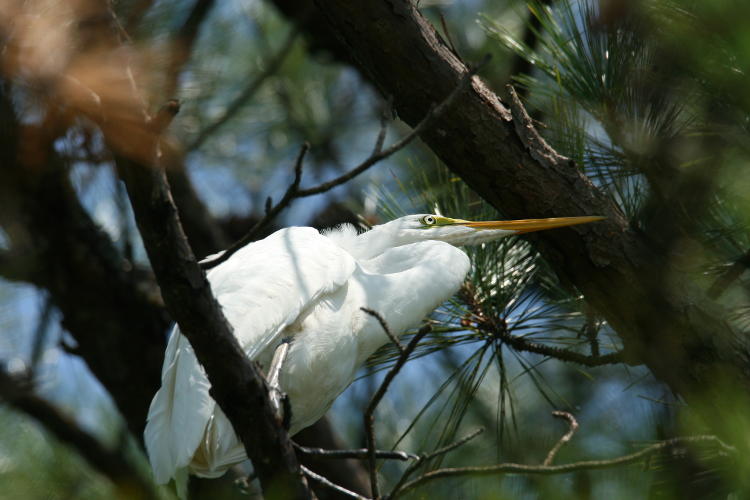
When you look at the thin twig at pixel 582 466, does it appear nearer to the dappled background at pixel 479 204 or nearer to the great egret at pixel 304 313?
the dappled background at pixel 479 204

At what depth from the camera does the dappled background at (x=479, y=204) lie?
1.30 metres

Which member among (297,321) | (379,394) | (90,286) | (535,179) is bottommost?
(90,286)

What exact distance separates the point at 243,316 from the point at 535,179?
768 millimetres

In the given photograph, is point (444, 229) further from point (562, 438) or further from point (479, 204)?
point (562, 438)

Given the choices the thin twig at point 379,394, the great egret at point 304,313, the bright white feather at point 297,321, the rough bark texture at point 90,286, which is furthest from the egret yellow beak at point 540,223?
the rough bark texture at point 90,286

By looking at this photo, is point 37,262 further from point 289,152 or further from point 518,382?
point 518,382

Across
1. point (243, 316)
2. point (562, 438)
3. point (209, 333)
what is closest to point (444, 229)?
point (243, 316)

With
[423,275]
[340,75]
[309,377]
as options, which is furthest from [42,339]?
[340,75]

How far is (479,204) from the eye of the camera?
253 centimetres

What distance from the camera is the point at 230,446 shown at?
6.14ft

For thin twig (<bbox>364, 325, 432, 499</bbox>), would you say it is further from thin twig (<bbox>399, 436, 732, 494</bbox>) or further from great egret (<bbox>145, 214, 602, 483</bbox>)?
great egret (<bbox>145, 214, 602, 483</bbox>)

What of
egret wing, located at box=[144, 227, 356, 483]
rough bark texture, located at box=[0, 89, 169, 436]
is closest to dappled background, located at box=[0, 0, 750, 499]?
rough bark texture, located at box=[0, 89, 169, 436]

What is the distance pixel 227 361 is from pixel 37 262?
161 centimetres

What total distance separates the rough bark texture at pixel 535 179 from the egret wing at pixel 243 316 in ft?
1.52
